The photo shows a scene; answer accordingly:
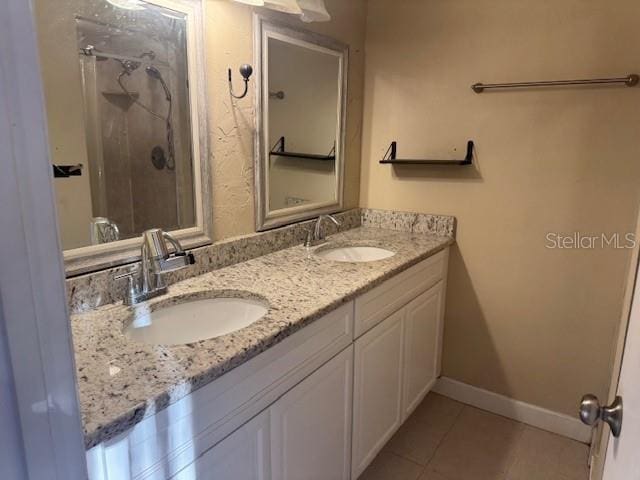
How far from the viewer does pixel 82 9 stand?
3.73 feet

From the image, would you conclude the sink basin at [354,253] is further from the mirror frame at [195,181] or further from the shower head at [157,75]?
the shower head at [157,75]

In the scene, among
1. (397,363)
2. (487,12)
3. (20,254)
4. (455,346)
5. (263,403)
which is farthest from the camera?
(455,346)

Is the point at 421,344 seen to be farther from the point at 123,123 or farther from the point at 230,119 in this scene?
the point at 123,123

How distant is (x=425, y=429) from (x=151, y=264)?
5.01ft

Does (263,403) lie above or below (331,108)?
below

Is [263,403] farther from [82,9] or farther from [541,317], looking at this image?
[541,317]

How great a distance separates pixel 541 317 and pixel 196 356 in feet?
5.49

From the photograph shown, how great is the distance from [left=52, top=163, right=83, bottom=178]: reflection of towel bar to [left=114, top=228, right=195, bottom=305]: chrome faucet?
0.77 ft

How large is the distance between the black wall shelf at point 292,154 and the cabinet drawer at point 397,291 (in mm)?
667

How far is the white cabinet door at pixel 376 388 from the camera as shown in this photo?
1555 millimetres

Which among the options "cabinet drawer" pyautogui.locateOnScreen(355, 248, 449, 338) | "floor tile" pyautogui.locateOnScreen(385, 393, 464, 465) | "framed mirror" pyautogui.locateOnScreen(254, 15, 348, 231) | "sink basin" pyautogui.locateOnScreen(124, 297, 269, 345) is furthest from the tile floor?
"framed mirror" pyautogui.locateOnScreen(254, 15, 348, 231)

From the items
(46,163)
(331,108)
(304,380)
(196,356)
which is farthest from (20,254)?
(331,108)

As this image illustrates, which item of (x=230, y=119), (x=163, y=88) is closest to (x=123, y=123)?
(x=163, y=88)

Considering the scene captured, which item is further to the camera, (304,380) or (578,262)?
(578,262)
